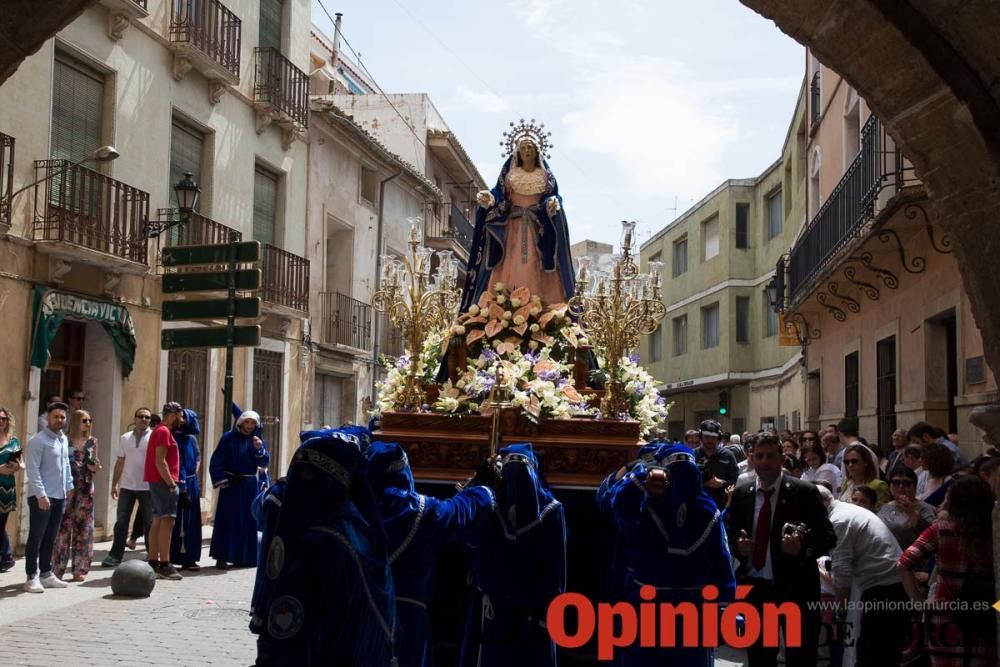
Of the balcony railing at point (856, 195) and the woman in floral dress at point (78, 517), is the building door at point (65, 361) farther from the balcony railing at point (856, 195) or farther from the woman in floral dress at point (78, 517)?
the balcony railing at point (856, 195)

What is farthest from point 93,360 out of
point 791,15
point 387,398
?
point 791,15

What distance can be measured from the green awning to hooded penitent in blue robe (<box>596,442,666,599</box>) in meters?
8.34

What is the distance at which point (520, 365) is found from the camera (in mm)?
8500

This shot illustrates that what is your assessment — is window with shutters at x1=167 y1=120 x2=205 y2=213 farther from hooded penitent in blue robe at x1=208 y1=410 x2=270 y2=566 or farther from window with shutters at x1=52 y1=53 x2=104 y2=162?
hooded penitent in blue robe at x1=208 y1=410 x2=270 y2=566

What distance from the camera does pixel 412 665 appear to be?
211 inches

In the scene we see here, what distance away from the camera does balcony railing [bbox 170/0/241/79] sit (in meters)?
15.6

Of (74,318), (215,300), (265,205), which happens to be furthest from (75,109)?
(265,205)

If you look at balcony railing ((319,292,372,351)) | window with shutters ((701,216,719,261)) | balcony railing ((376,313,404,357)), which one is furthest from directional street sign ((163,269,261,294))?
window with shutters ((701,216,719,261))

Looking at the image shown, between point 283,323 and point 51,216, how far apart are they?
7.03 m

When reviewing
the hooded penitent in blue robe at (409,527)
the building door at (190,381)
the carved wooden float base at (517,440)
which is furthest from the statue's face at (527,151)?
the building door at (190,381)

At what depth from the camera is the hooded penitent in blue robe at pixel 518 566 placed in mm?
5473

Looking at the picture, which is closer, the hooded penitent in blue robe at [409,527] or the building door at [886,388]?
the hooded penitent in blue robe at [409,527]

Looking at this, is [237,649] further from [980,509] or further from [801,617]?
[980,509]

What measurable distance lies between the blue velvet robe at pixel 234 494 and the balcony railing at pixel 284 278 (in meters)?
6.01
